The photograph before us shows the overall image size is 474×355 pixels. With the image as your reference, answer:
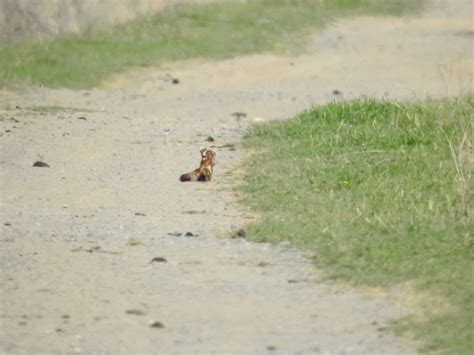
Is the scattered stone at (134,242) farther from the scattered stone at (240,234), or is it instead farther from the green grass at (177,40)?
the green grass at (177,40)

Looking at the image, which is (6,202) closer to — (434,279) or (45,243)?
(45,243)

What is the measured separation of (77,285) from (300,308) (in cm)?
97

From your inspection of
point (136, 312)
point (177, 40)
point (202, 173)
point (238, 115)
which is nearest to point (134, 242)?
point (136, 312)

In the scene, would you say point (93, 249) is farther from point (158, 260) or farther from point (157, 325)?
point (157, 325)

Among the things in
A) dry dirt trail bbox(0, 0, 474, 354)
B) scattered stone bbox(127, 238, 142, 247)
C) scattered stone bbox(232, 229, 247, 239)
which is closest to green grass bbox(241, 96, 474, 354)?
scattered stone bbox(232, 229, 247, 239)

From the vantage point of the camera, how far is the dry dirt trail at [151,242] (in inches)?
184

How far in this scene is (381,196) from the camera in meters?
6.70

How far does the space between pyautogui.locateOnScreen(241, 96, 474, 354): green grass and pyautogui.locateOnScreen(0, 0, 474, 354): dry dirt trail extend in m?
0.17

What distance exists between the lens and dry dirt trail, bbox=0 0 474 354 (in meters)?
4.66

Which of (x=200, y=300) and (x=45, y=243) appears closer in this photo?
(x=200, y=300)

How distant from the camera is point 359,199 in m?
6.68

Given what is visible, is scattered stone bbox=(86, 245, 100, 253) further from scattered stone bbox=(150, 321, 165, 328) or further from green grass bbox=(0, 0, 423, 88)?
green grass bbox=(0, 0, 423, 88)

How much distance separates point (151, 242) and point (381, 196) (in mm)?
1321

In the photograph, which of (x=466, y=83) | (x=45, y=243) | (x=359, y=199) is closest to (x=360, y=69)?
(x=466, y=83)
